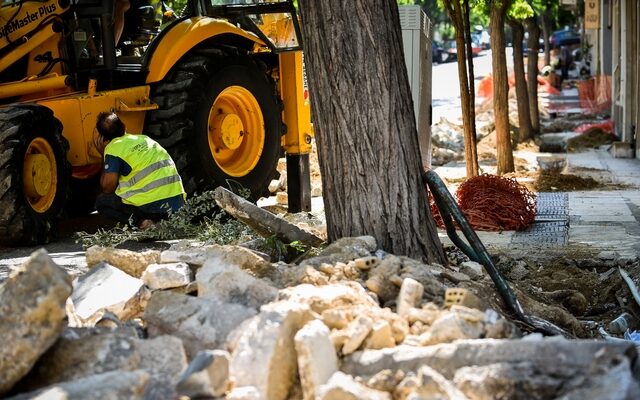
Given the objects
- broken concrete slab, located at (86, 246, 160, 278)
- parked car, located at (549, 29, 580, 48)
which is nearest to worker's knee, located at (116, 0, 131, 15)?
broken concrete slab, located at (86, 246, 160, 278)

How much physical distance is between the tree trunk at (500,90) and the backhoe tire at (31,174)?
7238 mm

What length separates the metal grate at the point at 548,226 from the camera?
9.58 m

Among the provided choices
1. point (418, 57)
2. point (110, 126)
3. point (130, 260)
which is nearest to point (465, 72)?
point (418, 57)

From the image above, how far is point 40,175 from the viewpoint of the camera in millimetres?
9508

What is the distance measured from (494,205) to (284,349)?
19.9 ft

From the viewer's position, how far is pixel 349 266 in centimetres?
608

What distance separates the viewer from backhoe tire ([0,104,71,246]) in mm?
9078

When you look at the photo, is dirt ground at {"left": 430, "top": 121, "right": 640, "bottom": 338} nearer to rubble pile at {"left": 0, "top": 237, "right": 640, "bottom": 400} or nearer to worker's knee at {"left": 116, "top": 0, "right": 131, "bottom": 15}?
rubble pile at {"left": 0, "top": 237, "right": 640, "bottom": 400}

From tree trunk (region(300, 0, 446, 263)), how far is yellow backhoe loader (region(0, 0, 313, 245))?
334cm

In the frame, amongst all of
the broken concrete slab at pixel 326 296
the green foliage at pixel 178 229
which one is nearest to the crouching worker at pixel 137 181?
the green foliage at pixel 178 229

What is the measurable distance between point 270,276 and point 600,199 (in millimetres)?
6842

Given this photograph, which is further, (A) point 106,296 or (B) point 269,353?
(A) point 106,296

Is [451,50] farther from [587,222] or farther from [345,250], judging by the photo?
[345,250]

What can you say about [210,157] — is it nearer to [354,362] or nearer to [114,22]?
[114,22]
